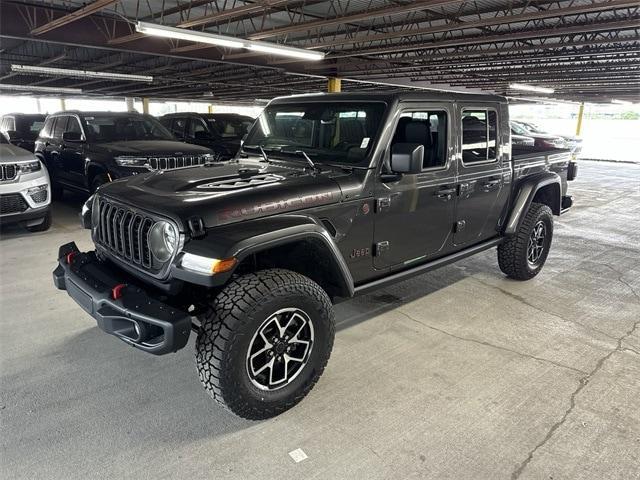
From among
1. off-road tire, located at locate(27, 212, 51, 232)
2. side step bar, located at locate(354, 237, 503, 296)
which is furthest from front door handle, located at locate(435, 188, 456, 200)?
off-road tire, located at locate(27, 212, 51, 232)

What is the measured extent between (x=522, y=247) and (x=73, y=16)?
825 centimetres

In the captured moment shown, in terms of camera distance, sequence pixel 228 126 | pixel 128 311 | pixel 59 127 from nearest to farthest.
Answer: pixel 128 311, pixel 59 127, pixel 228 126

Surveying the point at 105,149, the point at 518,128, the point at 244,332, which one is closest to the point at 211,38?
the point at 105,149

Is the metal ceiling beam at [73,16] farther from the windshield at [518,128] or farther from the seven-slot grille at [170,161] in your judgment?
the windshield at [518,128]

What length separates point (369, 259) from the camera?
10.4 ft

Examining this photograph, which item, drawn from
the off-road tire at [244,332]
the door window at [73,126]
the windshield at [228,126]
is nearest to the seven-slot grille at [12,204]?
the door window at [73,126]

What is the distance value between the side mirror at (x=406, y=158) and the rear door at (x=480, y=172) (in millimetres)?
825

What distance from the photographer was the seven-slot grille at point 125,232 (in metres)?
2.59

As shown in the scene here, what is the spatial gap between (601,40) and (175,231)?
1040 centimetres

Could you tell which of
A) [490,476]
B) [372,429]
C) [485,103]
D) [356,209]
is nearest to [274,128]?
[356,209]

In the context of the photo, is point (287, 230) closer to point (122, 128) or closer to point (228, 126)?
point (122, 128)

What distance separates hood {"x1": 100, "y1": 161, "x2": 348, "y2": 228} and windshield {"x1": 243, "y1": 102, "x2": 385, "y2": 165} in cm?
22

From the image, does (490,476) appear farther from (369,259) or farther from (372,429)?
(369,259)

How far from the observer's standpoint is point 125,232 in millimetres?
2730
